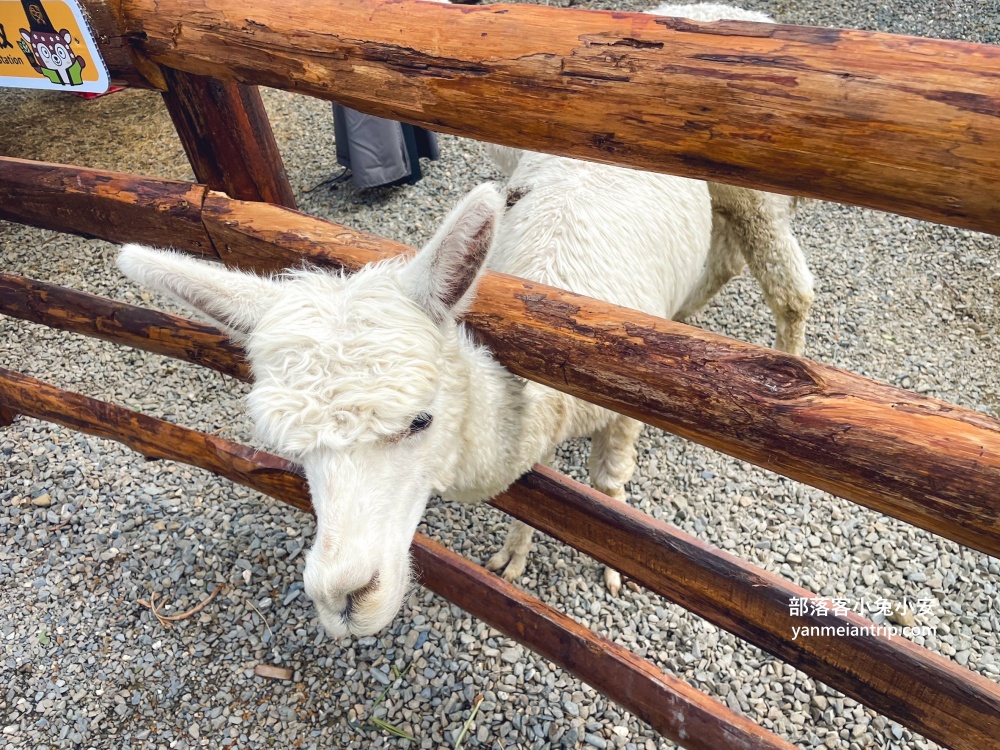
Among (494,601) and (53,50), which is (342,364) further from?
(53,50)

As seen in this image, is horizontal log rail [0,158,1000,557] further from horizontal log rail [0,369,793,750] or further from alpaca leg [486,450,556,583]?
alpaca leg [486,450,556,583]

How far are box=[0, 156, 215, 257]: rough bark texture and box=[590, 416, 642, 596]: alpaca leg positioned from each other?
1.71m

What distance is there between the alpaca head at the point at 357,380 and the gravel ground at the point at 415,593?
1.42m

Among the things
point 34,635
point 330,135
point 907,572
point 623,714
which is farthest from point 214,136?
point 330,135

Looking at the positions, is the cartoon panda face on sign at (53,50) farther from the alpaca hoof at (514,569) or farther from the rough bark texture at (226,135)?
the alpaca hoof at (514,569)

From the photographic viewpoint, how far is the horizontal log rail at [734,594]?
61.0 inches

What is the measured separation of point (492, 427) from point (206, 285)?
87 centimetres

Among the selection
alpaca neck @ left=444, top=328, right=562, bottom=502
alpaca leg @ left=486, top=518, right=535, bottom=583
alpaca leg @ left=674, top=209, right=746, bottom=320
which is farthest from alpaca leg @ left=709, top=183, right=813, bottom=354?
alpaca leg @ left=486, top=518, right=535, bottom=583

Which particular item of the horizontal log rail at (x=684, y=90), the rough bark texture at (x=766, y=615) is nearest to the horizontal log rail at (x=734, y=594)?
the rough bark texture at (x=766, y=615)

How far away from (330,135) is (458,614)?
5298mm

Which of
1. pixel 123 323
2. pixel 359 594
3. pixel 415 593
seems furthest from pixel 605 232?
pixel 123 323

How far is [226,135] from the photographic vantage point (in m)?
2.21

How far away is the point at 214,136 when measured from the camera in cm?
220

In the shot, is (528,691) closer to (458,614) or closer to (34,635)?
(458,614)
